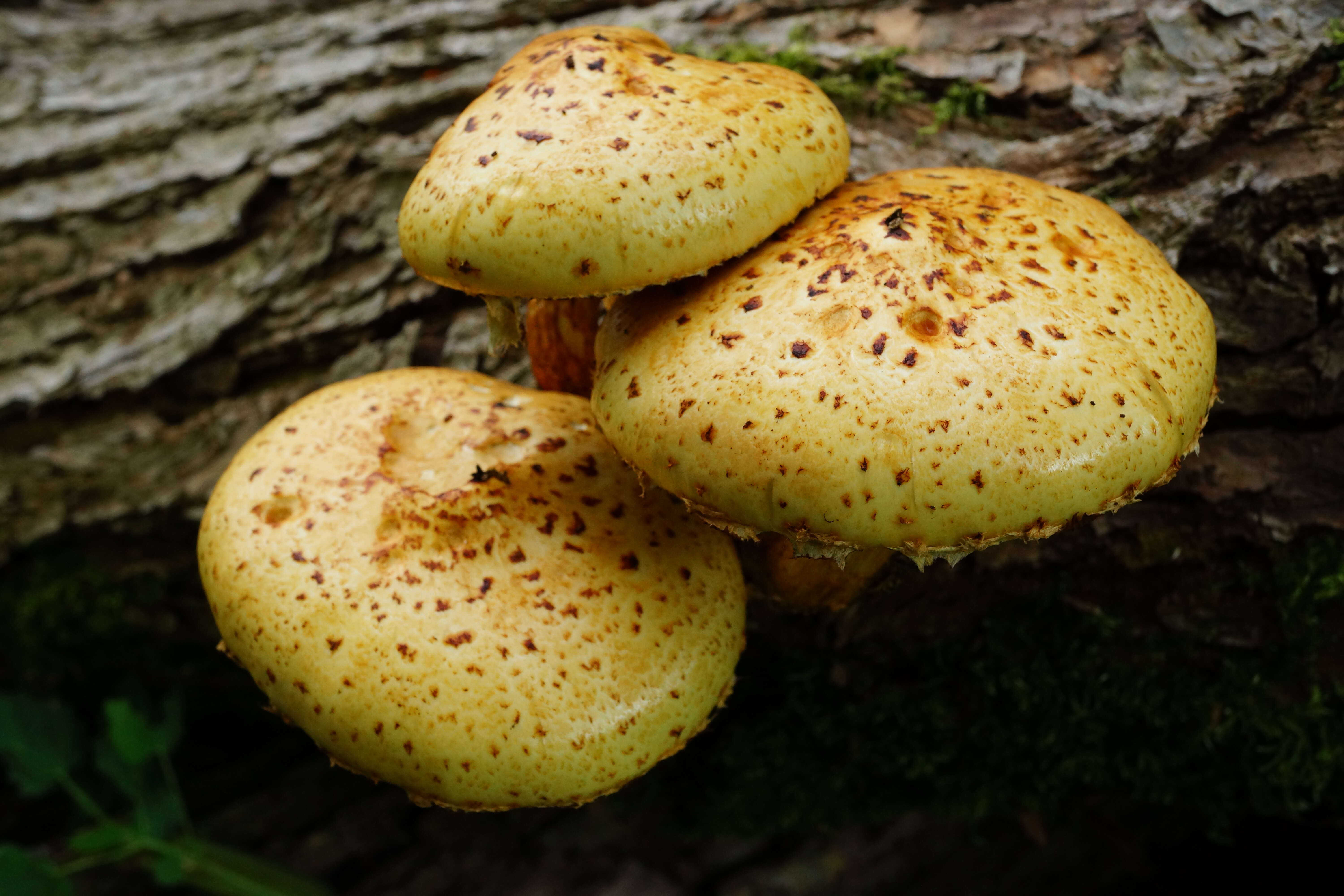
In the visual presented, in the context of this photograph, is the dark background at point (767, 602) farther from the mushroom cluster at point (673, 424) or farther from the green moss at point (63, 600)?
the mushroom cluster at point (673, 424)

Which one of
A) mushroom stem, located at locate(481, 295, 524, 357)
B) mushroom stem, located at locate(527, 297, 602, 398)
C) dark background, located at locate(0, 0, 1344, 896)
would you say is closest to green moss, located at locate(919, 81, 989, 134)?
dark background, located at locate(0, 0, 1344, 896)

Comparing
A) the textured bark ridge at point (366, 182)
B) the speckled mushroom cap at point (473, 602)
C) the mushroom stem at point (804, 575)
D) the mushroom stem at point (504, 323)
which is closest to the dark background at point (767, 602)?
the textured bark ridge at point (366, 182)

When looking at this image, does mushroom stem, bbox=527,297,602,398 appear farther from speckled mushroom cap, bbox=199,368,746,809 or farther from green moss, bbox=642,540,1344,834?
green moss, bbox=642,540,1344,834

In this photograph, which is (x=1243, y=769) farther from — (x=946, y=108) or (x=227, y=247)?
(x=227, y=247)

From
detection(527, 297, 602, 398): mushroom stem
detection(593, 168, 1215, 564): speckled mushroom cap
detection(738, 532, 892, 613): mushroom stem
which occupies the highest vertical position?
detection(593, 168, 1215, 564): speckled mushroom cap

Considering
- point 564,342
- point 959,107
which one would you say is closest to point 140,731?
point 564,342

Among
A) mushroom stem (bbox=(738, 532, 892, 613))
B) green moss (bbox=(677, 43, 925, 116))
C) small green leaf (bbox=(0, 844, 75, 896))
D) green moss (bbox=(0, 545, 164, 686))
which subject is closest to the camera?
mushroom stem (bbox=(738, 532, 892, 613))

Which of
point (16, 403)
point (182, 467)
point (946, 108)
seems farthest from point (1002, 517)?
point (16, 403)
